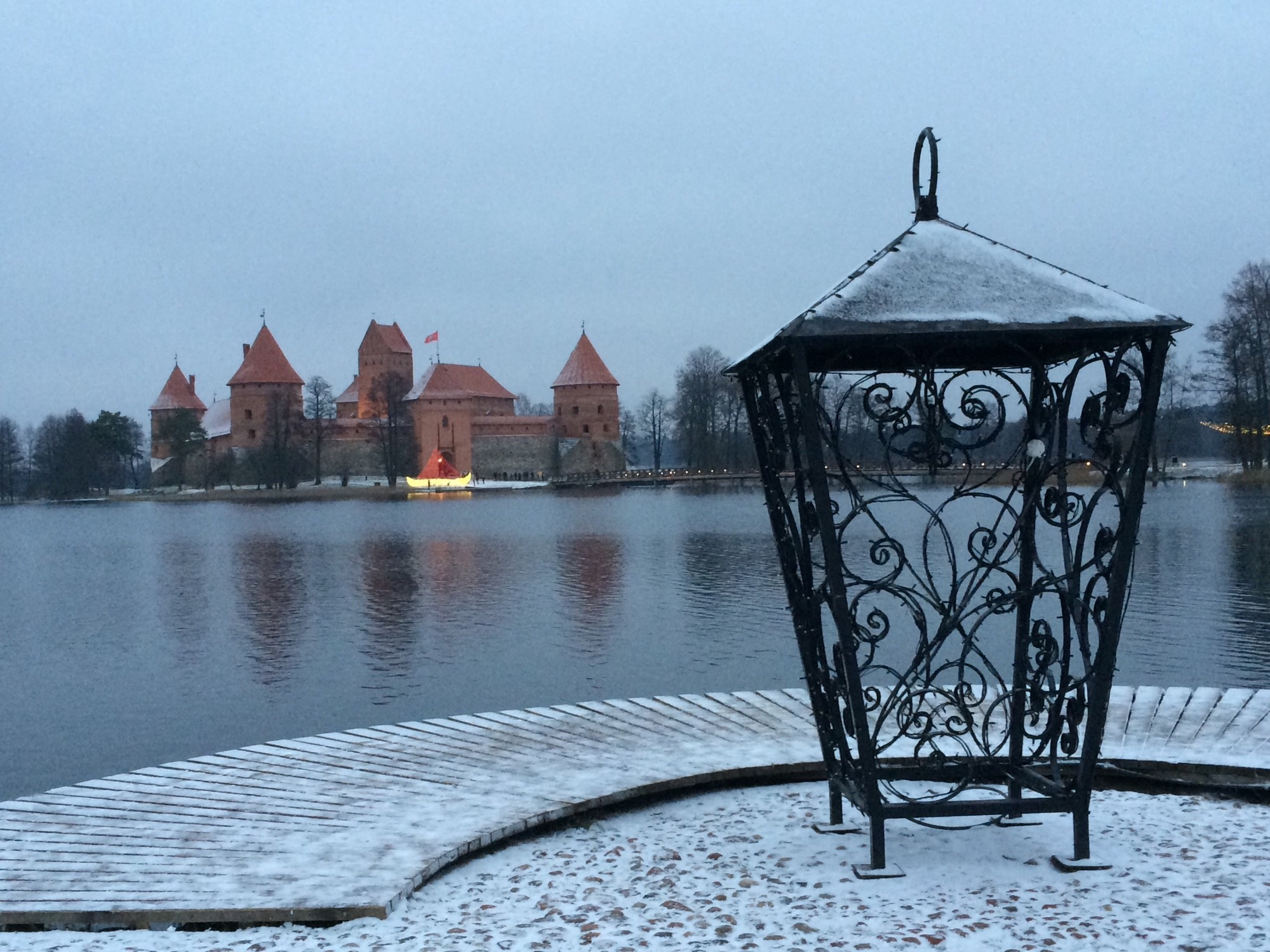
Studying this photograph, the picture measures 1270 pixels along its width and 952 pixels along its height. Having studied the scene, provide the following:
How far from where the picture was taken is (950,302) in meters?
3.99

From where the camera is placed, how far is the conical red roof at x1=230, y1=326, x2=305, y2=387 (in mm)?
77125

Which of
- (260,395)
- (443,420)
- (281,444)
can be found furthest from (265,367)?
(443,420)

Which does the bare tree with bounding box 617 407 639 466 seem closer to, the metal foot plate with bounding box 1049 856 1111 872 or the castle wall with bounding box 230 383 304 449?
the castle wall with bounding box 230 383 304 449

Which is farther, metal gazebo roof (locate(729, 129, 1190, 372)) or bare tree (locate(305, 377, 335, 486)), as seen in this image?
bare tree (locate(305, 377, 335, 486))

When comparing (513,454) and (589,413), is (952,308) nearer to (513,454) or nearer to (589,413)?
(589,413)

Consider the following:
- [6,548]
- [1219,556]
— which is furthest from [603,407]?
[1219,556]

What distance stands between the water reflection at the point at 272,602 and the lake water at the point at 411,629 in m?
0.08

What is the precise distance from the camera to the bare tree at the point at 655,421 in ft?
284

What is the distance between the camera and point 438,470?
72.0 meters

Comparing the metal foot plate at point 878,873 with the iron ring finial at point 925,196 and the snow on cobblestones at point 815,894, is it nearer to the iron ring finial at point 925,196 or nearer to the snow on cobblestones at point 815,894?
the snow on cobblestones at point 815,894

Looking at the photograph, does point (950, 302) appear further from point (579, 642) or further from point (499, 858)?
point (579, 642)

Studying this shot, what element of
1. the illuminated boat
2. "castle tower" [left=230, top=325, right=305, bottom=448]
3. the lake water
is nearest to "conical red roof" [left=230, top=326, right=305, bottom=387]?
"castle tower" [left=230, top=325, right=305, bottom=448]

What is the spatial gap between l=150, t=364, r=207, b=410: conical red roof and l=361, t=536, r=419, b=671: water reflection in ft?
210

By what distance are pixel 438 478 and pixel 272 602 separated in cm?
5315
